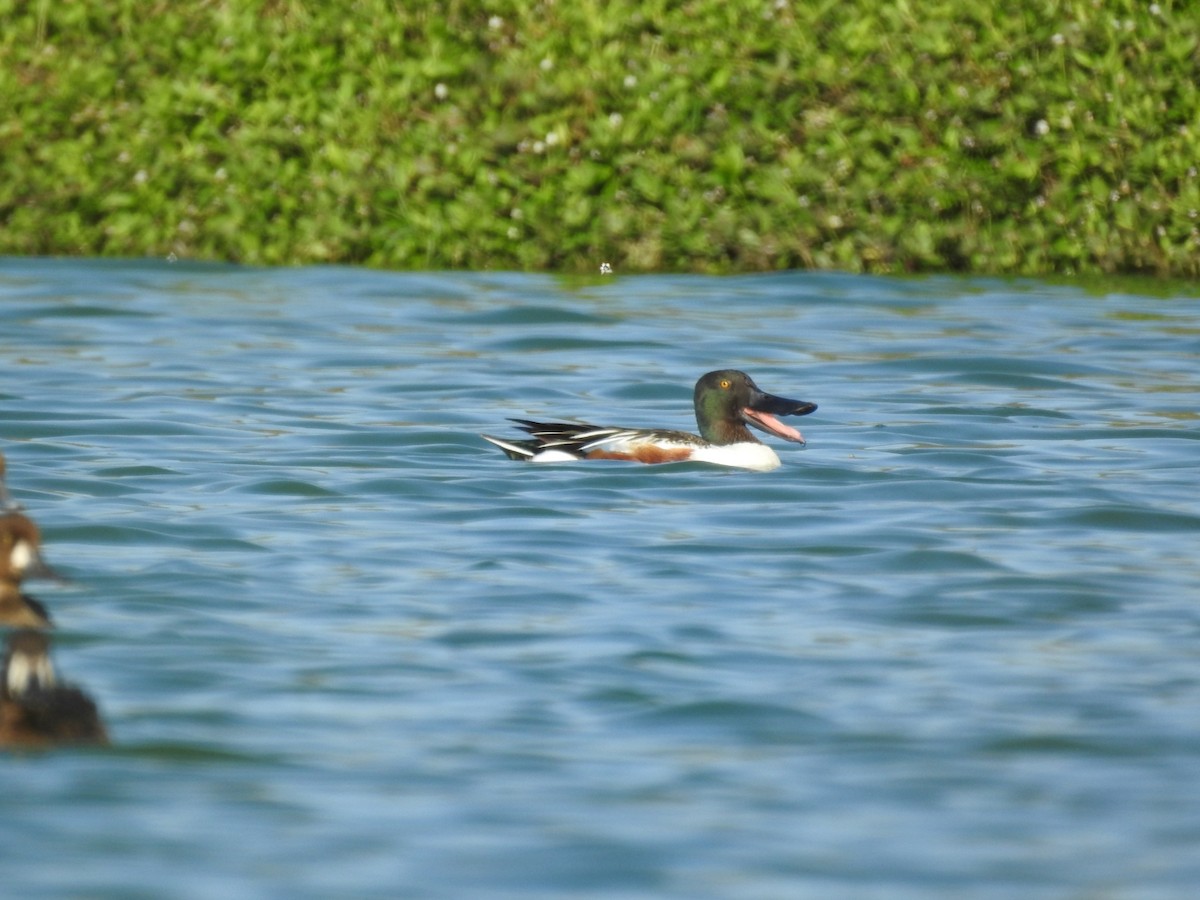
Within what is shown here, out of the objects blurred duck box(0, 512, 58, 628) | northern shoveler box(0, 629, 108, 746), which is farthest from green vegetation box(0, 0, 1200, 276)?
northern shoveler box(0, 629, 108, 746)

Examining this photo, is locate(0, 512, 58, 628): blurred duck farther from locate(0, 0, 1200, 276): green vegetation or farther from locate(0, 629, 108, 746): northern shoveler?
locate(0, 0, 1200, 276): green vegetation

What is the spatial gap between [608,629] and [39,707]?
1660mm

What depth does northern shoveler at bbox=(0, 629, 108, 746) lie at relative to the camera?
468cm

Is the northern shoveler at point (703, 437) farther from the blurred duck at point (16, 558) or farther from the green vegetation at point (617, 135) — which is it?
the green vegetation at point (617, 135)

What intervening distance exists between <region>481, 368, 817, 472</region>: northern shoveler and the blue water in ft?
0.32

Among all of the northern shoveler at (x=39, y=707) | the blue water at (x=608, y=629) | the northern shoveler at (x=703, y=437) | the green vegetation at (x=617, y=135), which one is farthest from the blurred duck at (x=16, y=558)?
the green vegetation at (x=617, y=135)

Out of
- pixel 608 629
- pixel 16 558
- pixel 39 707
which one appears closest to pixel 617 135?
pixel 608 629

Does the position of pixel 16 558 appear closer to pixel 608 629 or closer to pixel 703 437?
pixel 608 629

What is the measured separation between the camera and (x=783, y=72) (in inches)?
564

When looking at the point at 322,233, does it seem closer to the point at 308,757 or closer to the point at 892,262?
the point at 892,262

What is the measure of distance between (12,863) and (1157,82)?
11.5 metres

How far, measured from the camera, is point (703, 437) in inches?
357

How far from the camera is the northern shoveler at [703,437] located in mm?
8562

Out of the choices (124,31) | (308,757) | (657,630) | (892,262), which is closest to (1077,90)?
(892,262)
